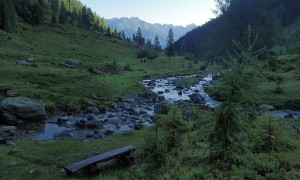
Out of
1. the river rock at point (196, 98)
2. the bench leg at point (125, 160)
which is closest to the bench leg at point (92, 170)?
the bench leg at point (125, 160)

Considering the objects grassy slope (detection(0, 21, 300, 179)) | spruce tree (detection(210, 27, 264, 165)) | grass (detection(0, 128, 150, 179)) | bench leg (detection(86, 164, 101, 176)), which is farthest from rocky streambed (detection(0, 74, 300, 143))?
spruce tree (detection(210, 27, 264, 165))

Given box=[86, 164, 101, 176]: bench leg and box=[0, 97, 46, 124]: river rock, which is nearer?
box=[86, 164, 101, 176]: bench leg

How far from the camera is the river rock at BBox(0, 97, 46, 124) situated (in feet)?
109

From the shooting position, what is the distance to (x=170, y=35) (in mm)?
135125

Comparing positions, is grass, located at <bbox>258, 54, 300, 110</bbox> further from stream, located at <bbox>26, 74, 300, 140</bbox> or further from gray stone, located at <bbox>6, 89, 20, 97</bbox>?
gray stone, located at <bbox>6, 89, 20, 97</bbox>

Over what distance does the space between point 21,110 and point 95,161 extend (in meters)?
17.8

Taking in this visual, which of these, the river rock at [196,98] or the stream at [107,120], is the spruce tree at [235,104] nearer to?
the stream at [107,120]

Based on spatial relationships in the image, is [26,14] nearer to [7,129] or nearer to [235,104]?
[7,129]

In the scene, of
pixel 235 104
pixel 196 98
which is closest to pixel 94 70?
pixel 196 98

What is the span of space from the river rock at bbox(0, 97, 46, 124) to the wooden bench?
16497mm

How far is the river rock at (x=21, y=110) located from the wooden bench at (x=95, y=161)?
16.5 metres

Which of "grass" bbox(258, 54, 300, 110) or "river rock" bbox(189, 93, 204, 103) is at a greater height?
"grass" bbox(258, 54, 300, 110)

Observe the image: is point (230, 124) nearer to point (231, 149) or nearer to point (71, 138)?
point (231, 149)

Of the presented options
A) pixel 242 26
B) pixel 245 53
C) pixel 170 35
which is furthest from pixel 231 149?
pixel 170 35
